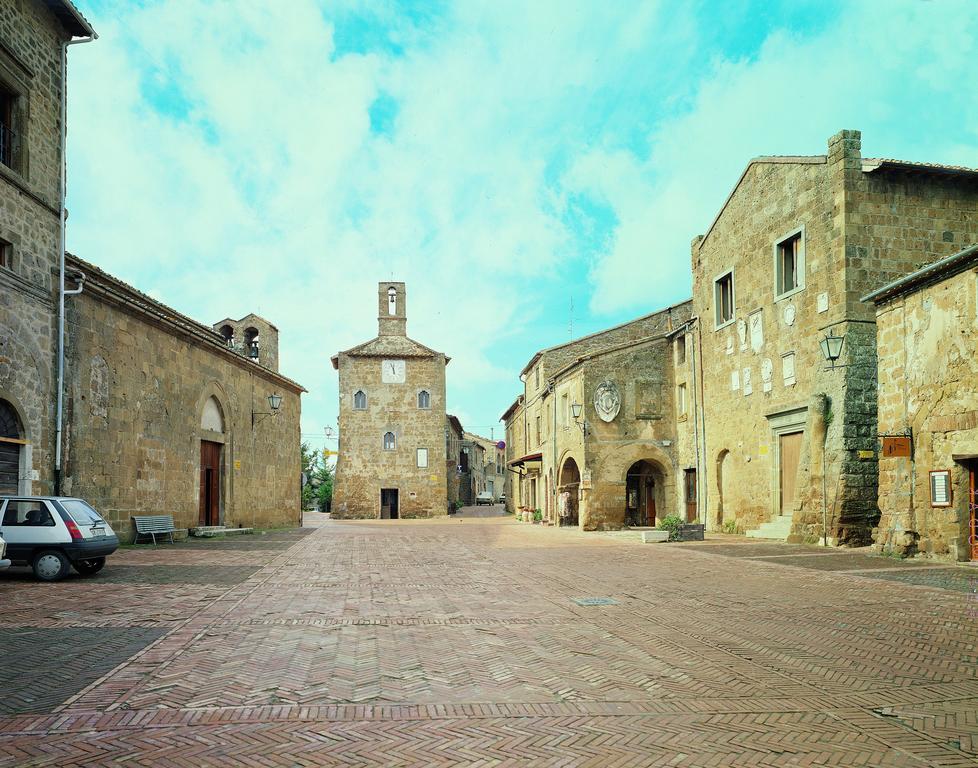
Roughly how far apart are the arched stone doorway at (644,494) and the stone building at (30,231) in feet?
61.8

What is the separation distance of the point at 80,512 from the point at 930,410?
14567 millimetres

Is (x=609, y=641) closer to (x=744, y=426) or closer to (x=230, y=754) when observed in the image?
(x=230, y=754)

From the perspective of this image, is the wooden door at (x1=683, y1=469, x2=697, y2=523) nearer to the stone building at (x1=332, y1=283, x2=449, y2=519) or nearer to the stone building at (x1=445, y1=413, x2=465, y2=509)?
the stone building at (x1=332, y1=283, x2=449, y2=519)

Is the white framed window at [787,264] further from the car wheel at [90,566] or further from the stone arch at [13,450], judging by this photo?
the stone arch at [13,450]

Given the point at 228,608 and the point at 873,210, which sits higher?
the point at 873,210

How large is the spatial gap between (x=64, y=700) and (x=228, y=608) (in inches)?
153

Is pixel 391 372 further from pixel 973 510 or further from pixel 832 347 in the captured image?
pixel 973 510

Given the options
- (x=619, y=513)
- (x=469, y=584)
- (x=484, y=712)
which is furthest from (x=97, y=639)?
(x=619, y=513)

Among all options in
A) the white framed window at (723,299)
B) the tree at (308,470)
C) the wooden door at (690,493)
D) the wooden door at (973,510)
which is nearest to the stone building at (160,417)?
the wooden door at (690,493)

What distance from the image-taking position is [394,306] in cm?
4791

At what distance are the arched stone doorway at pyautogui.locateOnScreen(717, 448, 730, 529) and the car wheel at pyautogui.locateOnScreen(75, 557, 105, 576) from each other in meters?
17.6

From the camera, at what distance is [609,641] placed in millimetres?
7266

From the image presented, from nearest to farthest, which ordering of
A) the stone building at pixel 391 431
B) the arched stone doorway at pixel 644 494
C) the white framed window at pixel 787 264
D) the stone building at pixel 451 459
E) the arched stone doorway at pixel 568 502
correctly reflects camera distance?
the white framed window at pixel 787 264
the arched stone doorway at pixel 644 494
the arched stone doorway at pixel 568 502
the stone building at pixel 391 431
the stone building at pixel 451 459

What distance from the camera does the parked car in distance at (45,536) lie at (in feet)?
37.5
